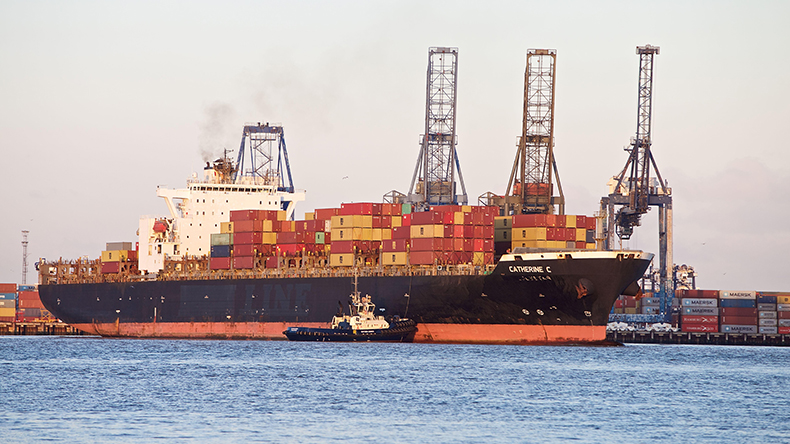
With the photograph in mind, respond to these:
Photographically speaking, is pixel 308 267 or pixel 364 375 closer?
pixel 364 375

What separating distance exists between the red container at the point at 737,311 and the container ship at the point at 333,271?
49.4 metres

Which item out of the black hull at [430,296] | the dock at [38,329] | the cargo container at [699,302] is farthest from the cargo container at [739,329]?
the dock at [38,329]

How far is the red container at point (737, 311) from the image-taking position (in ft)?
363

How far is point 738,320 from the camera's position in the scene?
365ft

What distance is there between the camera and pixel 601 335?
61031 millimetres

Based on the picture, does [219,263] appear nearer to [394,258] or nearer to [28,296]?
[394,258]

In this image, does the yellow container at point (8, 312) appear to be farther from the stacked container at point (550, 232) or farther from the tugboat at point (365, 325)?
the stacked container at point (550, 232)

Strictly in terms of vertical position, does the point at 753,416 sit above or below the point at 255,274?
below

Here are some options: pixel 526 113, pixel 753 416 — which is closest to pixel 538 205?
pixel 526 113

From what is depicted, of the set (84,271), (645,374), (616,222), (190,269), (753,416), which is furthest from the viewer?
(616,222)

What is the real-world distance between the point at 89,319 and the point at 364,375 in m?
44.1

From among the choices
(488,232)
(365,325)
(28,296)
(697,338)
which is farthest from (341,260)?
(28,296)

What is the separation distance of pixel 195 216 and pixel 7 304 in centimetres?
5636

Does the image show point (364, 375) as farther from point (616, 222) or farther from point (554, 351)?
point (616, 222)
